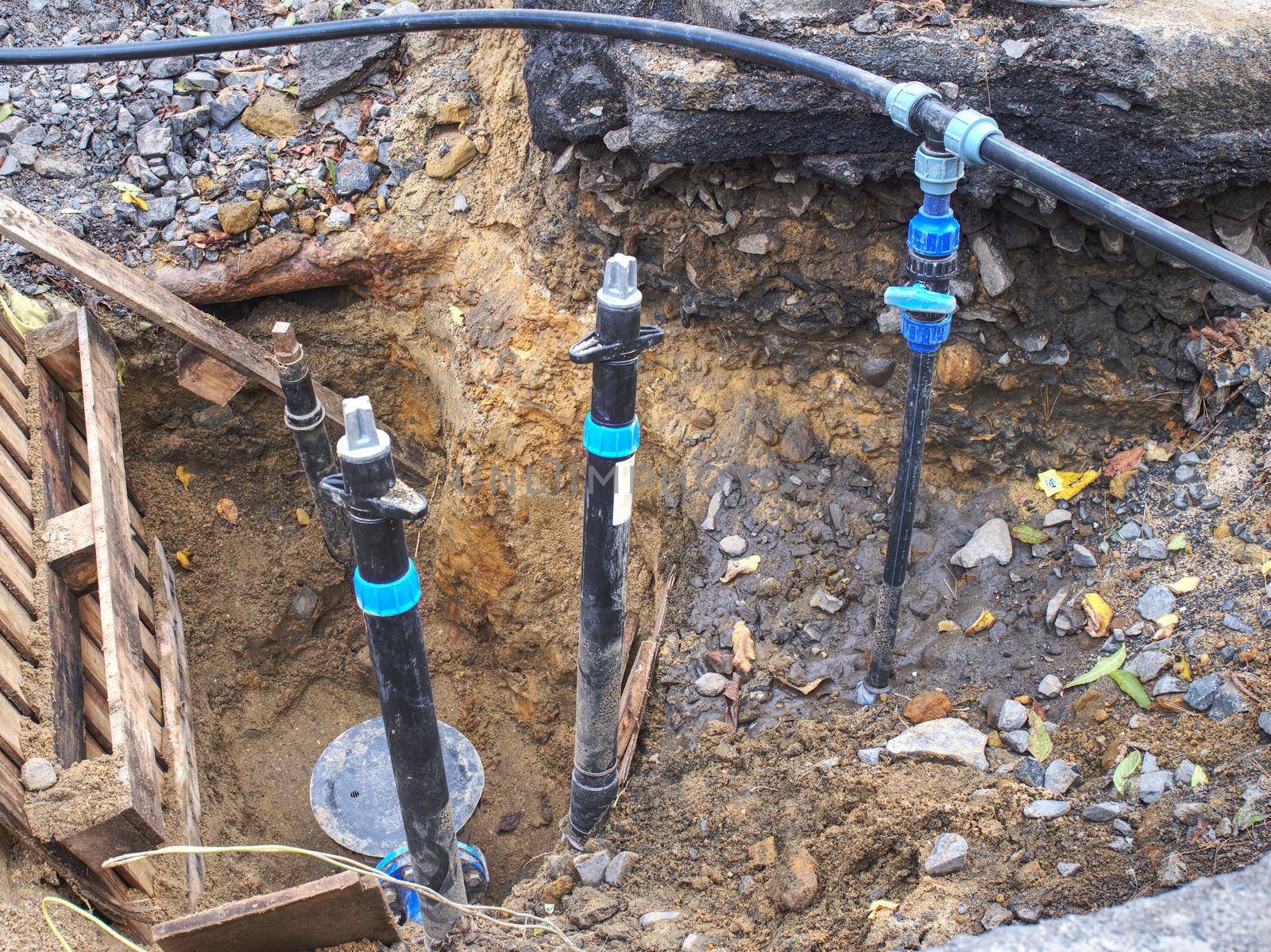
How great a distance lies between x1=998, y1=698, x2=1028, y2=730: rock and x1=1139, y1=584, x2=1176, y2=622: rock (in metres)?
0.43

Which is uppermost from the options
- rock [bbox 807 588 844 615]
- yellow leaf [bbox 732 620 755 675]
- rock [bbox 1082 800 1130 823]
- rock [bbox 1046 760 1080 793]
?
rock [bbox 1082 800 1130 823]

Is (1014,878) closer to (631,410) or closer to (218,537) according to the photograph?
(631,410)

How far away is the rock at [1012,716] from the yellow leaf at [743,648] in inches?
32.3

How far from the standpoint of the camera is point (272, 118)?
14.5 ft

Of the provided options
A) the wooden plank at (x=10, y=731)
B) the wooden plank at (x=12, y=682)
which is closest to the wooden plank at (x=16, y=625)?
the wooden plank at (x=12, y=682)

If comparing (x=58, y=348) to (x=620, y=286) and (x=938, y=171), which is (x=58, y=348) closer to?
(x=620, y=286)

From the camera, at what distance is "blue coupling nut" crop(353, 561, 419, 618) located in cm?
214

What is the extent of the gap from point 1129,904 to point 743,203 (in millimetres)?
2458

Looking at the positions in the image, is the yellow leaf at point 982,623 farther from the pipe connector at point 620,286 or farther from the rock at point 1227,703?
the pipe connector at point 620,286

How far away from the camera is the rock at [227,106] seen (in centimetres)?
441

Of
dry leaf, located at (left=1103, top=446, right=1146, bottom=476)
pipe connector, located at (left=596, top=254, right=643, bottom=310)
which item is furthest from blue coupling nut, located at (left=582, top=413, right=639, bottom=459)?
dry leaf, located at (left=1103, top=446, right=1146, bottom=476)

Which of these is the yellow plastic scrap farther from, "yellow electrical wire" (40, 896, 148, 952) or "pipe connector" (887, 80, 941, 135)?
"yellow electrical wire" (40, 896, 148, 952)

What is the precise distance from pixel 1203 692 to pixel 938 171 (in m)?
1.45

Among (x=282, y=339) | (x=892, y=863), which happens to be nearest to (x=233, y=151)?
(x=282, y=339)
